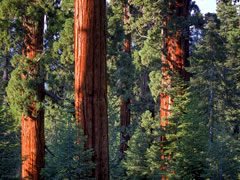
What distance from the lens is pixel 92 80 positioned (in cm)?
392

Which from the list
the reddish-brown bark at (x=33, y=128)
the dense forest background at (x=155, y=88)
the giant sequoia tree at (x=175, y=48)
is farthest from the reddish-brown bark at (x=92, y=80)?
the reddish-brown bark at (x=33, y=128)

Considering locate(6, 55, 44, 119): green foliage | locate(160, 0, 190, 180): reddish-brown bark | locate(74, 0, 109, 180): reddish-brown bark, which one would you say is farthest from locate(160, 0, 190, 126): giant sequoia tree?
locate(6, 55, 44, 119): green foliage

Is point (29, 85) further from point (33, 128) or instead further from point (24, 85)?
point (33, 128)

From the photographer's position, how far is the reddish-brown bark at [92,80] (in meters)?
3.90

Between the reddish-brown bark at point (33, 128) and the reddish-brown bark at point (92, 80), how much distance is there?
149 inches

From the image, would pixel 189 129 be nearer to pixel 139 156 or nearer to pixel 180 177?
pixel 180 177

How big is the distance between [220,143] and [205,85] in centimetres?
1301

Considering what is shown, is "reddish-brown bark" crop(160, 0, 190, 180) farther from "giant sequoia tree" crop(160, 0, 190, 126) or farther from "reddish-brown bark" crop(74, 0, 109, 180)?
"reddish-brown bark" crop(74, 0, 109, 180)

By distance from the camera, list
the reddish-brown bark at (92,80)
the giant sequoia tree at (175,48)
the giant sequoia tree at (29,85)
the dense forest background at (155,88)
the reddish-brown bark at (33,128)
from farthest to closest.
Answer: the reddish-brown bark at (33,128) → the giant sequoia tree at (29,85) → the giant sequoia tree at (175,48) → the dense forest background at (155,88) → the reddish-brown bark at (92,80)

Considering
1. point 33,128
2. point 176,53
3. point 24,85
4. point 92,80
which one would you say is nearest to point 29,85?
point 24,85

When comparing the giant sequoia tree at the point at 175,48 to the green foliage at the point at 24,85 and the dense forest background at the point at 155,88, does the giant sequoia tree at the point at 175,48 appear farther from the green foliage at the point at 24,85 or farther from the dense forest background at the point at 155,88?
the green foliage at the point at 24,85

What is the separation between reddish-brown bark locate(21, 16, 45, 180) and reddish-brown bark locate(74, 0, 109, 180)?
379 centimetres

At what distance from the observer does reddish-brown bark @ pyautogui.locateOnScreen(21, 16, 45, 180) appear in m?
7.24

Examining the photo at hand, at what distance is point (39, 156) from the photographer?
7289 millimetres
